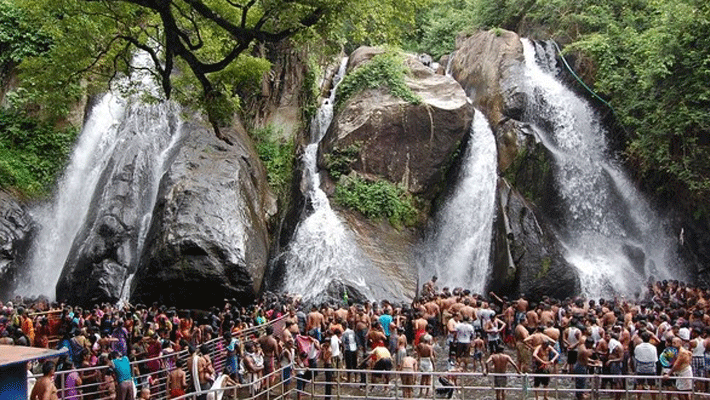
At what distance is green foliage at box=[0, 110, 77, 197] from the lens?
74.3ft

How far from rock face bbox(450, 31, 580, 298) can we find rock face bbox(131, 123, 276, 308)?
8.10 metres

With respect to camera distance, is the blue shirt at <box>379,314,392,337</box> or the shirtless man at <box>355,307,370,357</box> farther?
the shirtless man at <box>355,307,370,357</box>

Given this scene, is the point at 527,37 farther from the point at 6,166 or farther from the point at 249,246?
the point at 6,166

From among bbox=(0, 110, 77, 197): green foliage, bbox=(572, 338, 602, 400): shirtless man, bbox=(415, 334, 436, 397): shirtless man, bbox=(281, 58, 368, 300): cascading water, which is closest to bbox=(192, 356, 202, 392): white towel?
bbox=(415, 334, 436, 397): shirtless man

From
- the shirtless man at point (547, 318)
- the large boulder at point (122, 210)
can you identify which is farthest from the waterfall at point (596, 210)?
the large boulder at point (122, 210)

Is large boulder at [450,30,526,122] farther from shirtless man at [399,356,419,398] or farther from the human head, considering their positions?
the human head

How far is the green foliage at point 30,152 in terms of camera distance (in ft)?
74.3

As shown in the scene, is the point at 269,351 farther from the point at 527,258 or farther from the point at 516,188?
the point at 516,188

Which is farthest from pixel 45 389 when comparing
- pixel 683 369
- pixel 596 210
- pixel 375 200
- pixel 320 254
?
pixel 596 210

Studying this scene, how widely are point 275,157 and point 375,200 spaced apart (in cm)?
467

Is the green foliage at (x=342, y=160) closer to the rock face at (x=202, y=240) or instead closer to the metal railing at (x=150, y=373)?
the rock face at (x=202, y=240)

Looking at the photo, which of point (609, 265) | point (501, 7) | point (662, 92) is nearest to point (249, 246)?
point (609, 265)

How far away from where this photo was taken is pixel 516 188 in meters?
22.3

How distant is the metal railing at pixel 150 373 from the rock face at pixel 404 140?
36.2 feet
